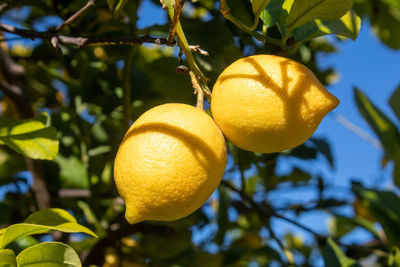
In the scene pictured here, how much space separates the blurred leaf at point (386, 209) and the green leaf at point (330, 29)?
531 mm

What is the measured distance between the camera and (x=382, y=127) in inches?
46.4

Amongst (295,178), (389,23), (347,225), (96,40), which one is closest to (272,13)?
(96,40)

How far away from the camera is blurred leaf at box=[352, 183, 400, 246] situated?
1.13m

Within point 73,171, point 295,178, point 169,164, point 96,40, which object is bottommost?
point 295,178

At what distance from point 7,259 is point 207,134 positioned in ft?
1.08

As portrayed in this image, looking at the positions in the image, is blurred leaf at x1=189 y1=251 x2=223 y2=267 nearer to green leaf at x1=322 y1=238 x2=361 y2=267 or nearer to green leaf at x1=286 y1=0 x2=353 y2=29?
green leaf at x1=322 y1=238 x2=361 y2=267

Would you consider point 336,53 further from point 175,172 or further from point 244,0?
point 175,172

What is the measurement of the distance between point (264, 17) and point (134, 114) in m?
0.67

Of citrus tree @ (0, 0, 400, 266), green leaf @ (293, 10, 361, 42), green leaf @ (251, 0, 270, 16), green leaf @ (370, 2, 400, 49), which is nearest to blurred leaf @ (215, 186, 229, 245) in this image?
citrus tree @ (0, 0, 400, 266)

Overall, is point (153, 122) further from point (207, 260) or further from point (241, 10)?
point (207, 260)

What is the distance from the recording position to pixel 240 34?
1.03 m

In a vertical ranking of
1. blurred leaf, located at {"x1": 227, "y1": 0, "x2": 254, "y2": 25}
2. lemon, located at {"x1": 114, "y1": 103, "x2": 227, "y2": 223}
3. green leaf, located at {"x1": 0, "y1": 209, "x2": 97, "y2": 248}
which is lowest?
green leaf, located at {"x1": 0, "y1": 209, "x2": 97, "y2": 248}

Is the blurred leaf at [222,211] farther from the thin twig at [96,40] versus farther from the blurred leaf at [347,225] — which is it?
the thin twig at [96,40]

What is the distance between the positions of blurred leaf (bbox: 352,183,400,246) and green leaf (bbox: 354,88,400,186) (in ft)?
0.24
